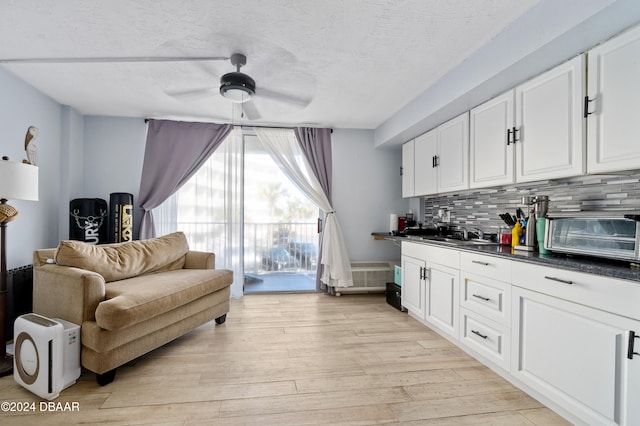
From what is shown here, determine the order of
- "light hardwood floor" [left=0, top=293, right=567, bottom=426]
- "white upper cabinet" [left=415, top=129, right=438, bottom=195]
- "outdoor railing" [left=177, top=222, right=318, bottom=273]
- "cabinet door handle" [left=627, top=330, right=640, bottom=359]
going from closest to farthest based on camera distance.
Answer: "cabinet door handle" [left=627, top=330, right=640, bottom=359]
"light hardwood floor" [left=0, top=293, right=567, bottom=426]
"white upper cabinet" [left=415, top=129, right=438, bottom=195]
"outdoor railing" [left=177, top=222, right=318, bottom=273]

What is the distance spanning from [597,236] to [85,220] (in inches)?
184

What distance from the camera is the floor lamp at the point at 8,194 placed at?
1.93 metres

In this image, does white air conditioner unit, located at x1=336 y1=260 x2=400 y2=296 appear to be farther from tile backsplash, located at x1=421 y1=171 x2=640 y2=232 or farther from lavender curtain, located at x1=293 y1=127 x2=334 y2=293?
tile backsplash, located at x1=421 y1=171 x2=640 y2=232

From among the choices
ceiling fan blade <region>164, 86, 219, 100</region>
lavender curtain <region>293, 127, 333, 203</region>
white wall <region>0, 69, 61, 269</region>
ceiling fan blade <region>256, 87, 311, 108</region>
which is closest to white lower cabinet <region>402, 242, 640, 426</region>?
ceiling fan blade <region>256, 87, 311, 108</region>

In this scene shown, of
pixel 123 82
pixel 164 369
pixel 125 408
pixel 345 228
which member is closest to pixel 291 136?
pixel 345 228

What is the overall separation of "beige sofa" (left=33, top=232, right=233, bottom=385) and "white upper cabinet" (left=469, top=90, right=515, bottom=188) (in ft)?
8.72

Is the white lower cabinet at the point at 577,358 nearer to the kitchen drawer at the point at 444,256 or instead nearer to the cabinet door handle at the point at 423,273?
the kitchen drawer at the point at 444,256

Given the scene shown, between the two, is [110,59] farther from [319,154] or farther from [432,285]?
[432,285]

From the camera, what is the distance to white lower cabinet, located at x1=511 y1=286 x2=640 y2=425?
132cm

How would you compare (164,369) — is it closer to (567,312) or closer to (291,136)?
(567,312)

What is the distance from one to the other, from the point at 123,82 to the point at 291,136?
6.70 feet

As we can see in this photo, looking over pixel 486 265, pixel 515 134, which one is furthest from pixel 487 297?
pixel 515 134

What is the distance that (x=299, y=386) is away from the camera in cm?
192

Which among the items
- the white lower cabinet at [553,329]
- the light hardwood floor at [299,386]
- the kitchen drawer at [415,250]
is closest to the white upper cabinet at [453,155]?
the kitchen drawer at [415,250]
